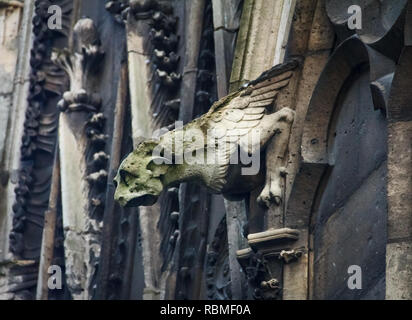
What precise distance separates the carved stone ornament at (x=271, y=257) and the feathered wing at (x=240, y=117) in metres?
0.42

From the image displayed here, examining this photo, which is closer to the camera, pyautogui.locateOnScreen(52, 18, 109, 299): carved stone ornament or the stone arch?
the stone arch

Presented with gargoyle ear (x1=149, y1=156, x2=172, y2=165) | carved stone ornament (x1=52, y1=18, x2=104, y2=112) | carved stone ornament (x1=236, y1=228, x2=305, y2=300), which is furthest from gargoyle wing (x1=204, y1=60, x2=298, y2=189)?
carved stone ornament (x1=52, y1=18, x2=104, y2=112)

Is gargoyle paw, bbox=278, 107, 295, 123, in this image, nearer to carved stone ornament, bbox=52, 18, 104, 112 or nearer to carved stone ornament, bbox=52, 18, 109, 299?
carved stone ornament, bbox=52, 18, 109, 299

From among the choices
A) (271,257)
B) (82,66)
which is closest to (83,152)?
(82,66)

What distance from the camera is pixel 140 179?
12.1 m

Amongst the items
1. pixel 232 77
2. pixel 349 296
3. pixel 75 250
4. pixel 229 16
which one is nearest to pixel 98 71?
pixel 75 250

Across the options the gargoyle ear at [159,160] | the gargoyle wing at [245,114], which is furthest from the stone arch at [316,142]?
the gargoyle ear at [159,160]

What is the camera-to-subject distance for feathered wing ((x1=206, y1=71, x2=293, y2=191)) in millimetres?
12117

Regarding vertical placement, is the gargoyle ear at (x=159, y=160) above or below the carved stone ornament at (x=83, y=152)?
below

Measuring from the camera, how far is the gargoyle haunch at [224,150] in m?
12.1

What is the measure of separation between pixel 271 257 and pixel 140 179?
0.83 meters

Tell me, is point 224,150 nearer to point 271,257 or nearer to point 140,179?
point 140,179

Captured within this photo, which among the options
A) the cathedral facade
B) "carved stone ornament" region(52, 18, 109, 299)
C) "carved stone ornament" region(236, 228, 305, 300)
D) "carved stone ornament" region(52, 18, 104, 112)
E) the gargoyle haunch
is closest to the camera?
the cathedral facade

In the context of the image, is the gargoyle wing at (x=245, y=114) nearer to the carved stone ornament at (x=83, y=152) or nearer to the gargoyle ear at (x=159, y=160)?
the gargoyle ear at (x=159, y=160)
